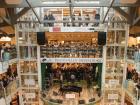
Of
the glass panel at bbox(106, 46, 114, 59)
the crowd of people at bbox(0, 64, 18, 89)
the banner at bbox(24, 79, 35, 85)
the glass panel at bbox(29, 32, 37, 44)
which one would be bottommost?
the banner at bbox(24, 79, 35, 85)

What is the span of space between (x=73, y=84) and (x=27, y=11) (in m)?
9.21

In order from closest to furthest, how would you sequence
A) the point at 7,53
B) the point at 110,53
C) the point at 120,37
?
the point at 7,53 < the point at 120,37 < the point at 110,53

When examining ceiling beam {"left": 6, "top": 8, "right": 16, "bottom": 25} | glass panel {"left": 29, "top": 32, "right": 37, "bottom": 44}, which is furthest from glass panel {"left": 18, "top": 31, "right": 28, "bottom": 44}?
ceiling beam {"left": 6, "top": 8, "right": 16, "bottom": 25}

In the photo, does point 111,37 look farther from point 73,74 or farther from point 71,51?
point 73,74

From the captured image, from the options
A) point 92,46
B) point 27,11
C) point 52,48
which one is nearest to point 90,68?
point 92,46

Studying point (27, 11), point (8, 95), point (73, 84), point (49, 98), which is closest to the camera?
point (8, 95)

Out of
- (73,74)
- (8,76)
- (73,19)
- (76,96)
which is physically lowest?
(76,96)

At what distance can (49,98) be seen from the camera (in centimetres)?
2053

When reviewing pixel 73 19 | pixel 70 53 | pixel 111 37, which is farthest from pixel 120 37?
pixel 70 53

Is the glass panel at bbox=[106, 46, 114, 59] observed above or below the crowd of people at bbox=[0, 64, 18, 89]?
above

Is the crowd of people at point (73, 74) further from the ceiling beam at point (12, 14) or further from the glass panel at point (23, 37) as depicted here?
the ceiling beam at point (12, 14)

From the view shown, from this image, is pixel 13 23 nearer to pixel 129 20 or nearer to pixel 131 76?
pixel 129 20

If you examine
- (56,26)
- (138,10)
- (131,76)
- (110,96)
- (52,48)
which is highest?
(138,10)

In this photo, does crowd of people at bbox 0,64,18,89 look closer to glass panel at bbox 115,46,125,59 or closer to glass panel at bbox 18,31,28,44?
glass panel at bbox 18,31,28,44
